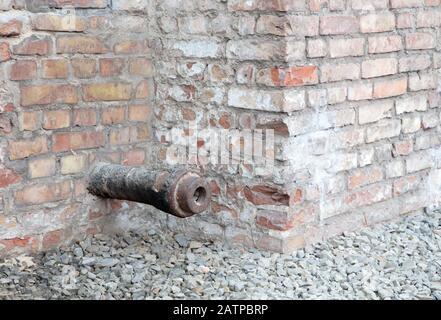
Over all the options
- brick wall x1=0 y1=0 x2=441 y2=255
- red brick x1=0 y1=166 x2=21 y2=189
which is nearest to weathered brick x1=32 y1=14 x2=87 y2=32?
brick wall x1=0 y1=0 x2=441 y2=255

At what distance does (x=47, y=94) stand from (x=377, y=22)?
1549 millimetres

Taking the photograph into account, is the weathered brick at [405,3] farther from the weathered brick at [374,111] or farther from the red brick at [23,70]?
the red brick at [23,70]

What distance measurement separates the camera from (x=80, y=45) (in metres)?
3.42

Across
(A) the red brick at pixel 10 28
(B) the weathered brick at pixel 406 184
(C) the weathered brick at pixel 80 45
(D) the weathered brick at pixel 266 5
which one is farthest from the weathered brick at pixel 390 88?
(A) the red brick at pixel 10 28

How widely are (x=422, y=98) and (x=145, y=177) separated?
159 cm

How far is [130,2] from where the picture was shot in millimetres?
3604

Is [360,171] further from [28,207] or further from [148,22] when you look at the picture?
[28,207]

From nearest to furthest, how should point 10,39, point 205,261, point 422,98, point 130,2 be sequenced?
point 10,39 → point 205,261 → point 130,2 → point 422,98

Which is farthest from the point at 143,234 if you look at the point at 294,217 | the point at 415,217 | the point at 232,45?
→ the point at 415,217

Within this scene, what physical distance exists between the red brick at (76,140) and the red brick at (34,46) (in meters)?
0.36

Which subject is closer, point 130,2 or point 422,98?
point 130,2

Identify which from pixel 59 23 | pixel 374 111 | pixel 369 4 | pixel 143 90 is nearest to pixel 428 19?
pixel 369 4

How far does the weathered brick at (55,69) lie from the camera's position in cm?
330

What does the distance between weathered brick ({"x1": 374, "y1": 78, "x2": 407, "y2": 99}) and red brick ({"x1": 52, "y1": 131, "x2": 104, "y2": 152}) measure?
1315 millimetres
